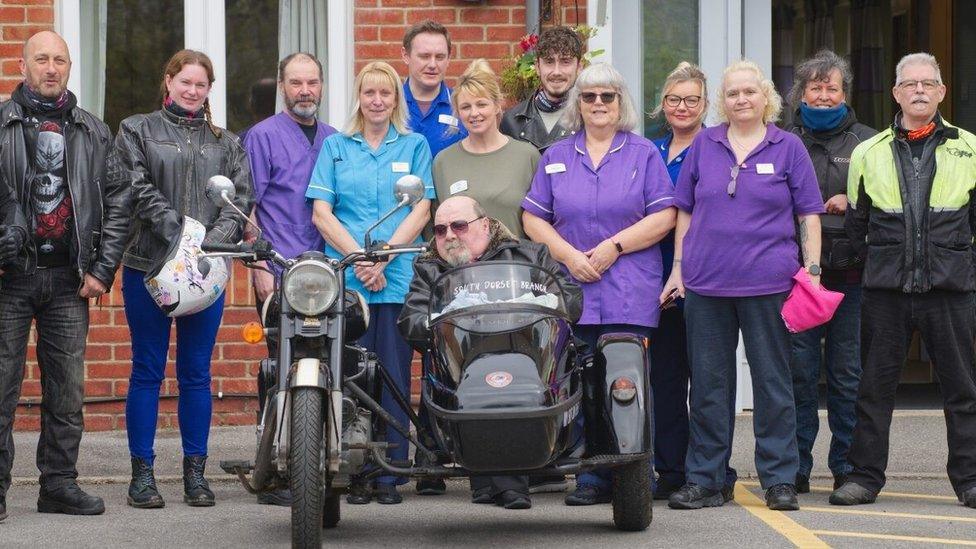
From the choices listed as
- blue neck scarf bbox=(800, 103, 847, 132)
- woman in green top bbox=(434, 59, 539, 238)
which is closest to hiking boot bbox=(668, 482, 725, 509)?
woman in green top bbox=(434, 59, 539, 238)

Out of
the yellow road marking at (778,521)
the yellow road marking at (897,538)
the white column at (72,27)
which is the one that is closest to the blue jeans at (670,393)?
the yellow road marking at (778,521)

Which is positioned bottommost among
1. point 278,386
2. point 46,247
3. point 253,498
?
point 253,498

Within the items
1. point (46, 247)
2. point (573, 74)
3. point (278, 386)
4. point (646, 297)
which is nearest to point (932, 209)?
point (646, 297)

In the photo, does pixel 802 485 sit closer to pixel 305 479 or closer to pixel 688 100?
pixel 688 100

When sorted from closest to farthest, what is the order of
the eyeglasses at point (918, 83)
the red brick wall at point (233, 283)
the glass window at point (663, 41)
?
the eyeglasses at point (918, 83) → the red brick wall at point (233, 283) → the glass window at point (663, 41)

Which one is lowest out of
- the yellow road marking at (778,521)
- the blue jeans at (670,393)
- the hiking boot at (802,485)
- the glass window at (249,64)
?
the yellow road marking at (778,521)

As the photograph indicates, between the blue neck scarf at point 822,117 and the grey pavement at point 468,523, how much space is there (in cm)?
186

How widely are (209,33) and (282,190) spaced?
2.56 meters

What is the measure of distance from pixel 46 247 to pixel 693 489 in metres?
3.24

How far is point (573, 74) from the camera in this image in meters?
8.91

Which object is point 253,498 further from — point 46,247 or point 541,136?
point 541,136

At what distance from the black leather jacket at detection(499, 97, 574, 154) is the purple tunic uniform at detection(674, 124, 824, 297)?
107cm

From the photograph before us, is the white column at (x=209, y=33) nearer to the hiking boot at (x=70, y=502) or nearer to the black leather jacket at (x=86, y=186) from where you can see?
the black leather jacket at (x=86, y=186)

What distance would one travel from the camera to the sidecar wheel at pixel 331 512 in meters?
7.50
